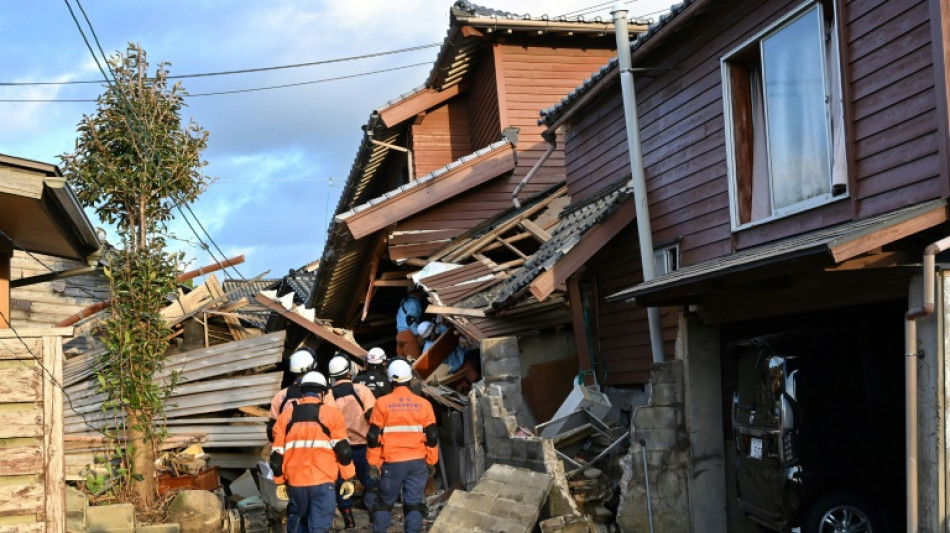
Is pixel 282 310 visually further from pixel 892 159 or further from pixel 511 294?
pixel 892 159

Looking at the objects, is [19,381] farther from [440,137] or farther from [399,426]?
[440,137]

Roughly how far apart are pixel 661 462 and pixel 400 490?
266cm

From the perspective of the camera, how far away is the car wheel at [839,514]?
7.55 m

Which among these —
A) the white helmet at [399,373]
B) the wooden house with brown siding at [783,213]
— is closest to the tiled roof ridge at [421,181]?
the wooden house with brown siding at [783,213]

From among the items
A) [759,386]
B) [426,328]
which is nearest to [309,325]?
[426,328]

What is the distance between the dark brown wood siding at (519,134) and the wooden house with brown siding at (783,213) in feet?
21.2

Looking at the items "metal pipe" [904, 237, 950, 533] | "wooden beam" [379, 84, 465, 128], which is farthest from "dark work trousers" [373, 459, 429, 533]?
"wooden beam" [379, 84, 465, 128]

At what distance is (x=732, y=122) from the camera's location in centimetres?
986

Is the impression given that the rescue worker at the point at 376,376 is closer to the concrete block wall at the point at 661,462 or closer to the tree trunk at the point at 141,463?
the tree trunk at the point at 141,463

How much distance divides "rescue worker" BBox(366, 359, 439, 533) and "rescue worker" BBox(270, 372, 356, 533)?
0.54 meters

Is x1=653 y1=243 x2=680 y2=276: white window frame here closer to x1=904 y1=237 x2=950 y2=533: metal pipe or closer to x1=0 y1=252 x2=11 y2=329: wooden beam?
x1=904 y1=237 x2=950 y2=533: metal pipe

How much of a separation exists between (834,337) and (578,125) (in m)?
7.04

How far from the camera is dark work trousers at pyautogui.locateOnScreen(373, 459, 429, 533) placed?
9719mm

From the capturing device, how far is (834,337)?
790 cm
